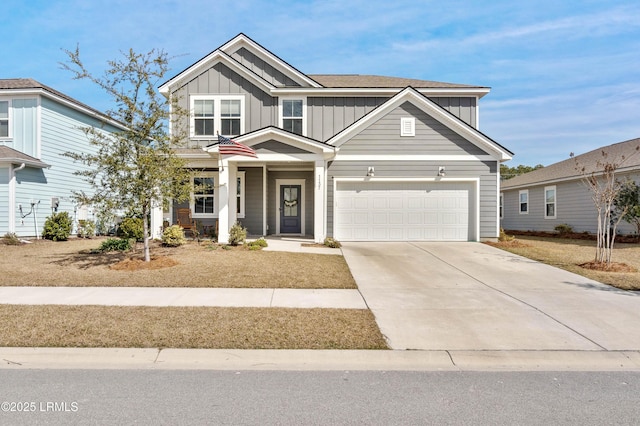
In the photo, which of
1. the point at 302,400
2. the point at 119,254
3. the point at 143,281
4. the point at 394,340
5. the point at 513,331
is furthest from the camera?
the point at 119,254

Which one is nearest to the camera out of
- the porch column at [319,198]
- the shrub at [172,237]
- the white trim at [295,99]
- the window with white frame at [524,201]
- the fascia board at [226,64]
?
the shrub at [172,237]

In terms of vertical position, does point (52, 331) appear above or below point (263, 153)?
below

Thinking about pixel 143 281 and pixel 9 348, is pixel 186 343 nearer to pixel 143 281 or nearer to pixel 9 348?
pixel 9 348

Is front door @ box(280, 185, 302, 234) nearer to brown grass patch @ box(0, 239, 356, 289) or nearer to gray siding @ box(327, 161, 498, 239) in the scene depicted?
gray siding @ box(327, 161, 498, 239)

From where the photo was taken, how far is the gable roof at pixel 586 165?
696 inches

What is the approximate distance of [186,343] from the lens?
505 centimetres

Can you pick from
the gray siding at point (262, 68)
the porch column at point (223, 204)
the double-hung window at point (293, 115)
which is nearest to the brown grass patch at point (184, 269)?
the porch column at point (223, 204)

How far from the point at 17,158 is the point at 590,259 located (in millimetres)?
20029

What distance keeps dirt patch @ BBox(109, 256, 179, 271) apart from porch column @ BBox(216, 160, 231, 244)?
12.1 ft

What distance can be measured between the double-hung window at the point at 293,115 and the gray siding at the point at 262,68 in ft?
3.54

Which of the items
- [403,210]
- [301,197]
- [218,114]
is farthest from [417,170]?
[218,114]

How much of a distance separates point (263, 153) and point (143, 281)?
719cm

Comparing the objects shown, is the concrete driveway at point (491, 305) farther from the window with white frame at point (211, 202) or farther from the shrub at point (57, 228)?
the shrub at point (57, 228)

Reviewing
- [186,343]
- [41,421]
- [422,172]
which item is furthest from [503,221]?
[41,421]
